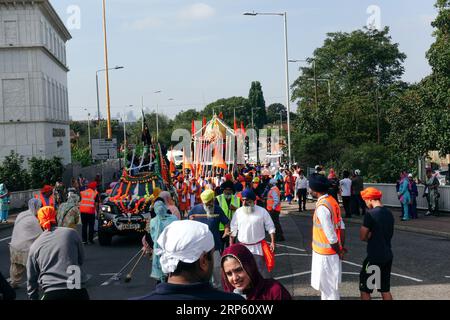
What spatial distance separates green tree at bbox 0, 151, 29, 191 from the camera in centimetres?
3584

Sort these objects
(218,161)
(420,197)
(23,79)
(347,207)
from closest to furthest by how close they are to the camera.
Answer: (347,207) < (420,197) < (218,161) < (23,79)

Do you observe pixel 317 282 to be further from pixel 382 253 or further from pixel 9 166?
pixel 9 166

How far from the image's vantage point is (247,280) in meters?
4.71

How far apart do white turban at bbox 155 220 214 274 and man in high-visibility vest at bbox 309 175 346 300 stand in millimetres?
4110

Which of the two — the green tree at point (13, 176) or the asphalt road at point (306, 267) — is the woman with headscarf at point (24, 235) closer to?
the asphalt road at point (306, 267)

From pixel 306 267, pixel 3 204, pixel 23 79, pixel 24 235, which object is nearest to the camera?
pixel 24 235

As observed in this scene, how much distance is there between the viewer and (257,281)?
15.5 feet

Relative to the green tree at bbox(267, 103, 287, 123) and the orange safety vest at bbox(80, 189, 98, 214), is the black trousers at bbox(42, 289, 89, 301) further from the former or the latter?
the green tree at bbox(267, 103, 287, 123)

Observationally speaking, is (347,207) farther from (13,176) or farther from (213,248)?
(13,176)

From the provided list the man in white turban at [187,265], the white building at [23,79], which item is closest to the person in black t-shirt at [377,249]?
the man in white turban at [187,265]

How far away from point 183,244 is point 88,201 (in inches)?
537

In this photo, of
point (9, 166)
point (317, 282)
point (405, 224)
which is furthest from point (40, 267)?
point (9, 166)

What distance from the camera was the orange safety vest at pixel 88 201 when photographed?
16.7 metres

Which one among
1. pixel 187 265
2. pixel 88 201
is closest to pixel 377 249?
pixel 187 265
